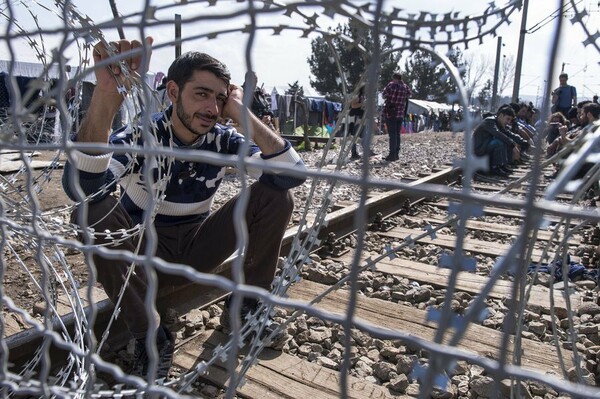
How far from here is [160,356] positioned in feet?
7.88

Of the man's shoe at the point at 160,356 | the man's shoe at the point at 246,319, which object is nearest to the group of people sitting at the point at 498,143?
the man's shoe at the point at 246,319

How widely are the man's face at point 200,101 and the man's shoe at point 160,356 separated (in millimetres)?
1028

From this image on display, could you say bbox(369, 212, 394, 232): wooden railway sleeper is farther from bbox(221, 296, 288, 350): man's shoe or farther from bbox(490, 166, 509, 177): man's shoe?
bbox(490, 166, 509, 177): man's shoe

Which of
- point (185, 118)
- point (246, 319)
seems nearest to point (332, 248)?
point (246, 319)

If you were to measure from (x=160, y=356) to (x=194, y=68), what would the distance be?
140 centimetres

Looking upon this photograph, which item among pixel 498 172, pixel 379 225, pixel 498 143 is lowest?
pixel 498 172

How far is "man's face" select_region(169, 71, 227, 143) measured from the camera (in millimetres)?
2635

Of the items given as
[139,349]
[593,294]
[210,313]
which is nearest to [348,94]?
[139,349]

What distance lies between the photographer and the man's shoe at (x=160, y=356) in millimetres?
2385

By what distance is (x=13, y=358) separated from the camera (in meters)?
2.17

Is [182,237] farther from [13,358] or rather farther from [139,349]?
[13,358]

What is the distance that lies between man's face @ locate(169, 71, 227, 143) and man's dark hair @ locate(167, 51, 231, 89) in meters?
0.02

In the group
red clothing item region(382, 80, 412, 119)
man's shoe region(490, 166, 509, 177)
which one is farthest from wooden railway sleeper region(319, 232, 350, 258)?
red clothing item region(382, 80, 412, 119)

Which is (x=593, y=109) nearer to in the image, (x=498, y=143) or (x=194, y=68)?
(x=498, y=143)
